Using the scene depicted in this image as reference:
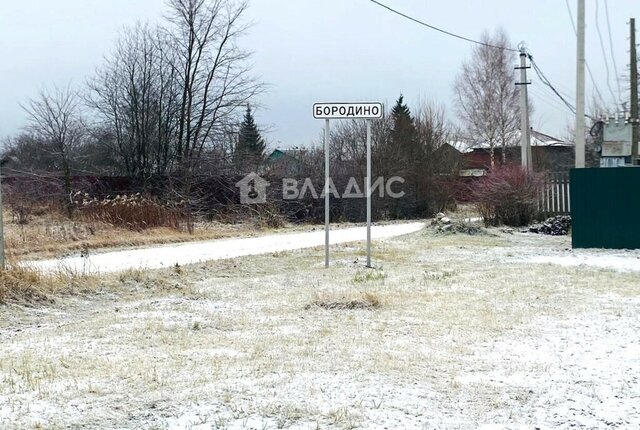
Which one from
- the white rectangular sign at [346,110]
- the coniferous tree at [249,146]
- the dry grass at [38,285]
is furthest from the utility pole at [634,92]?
the dry grass at [38,285]

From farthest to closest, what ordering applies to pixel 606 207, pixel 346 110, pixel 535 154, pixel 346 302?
pixel 535 154 < pixel 606 207 < pixel 346 110 < pixel 346 302

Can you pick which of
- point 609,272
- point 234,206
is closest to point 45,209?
point 234,206

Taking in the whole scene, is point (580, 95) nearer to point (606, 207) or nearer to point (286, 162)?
point (606, 207)

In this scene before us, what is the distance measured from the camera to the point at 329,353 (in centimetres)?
544

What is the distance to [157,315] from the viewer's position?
7098 mm

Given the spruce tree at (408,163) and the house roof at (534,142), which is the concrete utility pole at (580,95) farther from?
the house roof at (534,142)

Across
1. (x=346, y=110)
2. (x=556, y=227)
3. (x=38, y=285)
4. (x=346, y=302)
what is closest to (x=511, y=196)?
(x=556, y=227)

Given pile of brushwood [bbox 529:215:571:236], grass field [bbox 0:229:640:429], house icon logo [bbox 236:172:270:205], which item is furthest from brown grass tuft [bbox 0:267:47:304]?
house icon logo [bbox 236:172:270:205]

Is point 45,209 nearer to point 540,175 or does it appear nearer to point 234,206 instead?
point 234,206

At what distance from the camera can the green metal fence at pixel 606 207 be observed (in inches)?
528

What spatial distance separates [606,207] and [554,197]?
23.2ft

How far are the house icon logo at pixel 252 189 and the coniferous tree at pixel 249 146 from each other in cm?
63

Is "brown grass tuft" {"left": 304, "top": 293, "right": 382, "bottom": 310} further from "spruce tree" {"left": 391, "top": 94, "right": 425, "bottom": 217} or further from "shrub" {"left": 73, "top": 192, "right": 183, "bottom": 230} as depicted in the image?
"spruce tree" {"left": 391, "top": 94, "right": 425, "bottom": 217}

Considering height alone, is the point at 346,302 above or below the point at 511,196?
below
